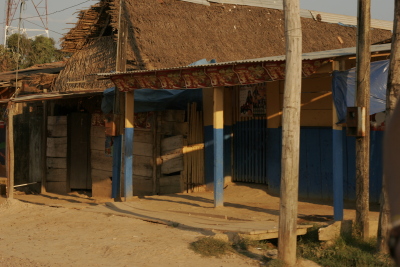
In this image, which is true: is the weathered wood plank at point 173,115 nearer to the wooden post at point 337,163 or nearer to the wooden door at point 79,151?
the wooden door at point 79,151

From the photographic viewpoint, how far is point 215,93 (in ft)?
32.1

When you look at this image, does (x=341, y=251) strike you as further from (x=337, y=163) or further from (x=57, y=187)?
(x=57, y=187)

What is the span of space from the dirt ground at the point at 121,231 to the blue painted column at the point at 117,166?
0.83m

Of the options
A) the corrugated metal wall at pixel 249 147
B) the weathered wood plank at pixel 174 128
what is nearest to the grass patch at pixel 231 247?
the corrugated metal wall at pixel 249 147

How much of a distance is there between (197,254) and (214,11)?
11617 mm

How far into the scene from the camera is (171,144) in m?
12.6

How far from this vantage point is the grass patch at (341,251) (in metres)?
6.64

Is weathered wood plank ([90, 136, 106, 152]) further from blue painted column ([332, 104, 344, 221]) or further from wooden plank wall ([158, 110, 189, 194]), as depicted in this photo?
blue painted column ([332, 104, 344, 221])

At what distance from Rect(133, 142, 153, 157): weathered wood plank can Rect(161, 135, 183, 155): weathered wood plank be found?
291 mm

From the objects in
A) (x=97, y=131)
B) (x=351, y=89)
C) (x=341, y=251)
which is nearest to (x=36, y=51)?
(x=97, y=131)

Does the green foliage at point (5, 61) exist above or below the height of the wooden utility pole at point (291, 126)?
above

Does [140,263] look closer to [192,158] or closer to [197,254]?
[197,254]

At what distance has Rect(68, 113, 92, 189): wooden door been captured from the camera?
15.2m

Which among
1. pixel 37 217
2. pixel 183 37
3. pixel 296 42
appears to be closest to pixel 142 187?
pixel 37 217
